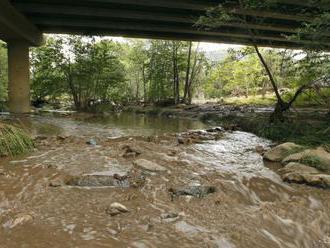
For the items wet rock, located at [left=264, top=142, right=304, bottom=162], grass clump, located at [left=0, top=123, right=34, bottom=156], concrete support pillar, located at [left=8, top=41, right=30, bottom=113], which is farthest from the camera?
concrete support pillar, located at [left=8, top=41, right=30, bottom=113]

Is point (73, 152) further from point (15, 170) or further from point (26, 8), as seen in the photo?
point (26, 8)

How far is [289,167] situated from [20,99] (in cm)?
1700

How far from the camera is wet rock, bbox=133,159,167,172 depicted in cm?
616

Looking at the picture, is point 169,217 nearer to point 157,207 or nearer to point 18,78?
point 157,207

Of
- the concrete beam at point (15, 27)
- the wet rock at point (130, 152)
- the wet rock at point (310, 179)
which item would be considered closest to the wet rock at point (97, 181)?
the wet rock at point (130, 152)

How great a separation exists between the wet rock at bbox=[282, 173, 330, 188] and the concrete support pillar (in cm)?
1703

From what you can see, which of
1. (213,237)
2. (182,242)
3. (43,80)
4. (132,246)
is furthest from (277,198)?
(43,80)

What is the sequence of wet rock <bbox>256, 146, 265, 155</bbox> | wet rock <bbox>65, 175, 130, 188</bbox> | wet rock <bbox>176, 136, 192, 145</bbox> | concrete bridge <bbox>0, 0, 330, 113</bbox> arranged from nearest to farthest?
wet rock <bbox>65, 175, 130, 188</bbox> → wet rock <bbox>256, 146, 265, 155</bbox> → wet rock <bbox>176, 136, 192, 145</bbox> → concrete bridge <bbox>0, 0, 330, 113</bbox>

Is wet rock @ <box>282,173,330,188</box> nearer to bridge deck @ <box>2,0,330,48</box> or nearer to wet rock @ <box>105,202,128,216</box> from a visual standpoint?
wet rock @ <box>105,202,128,216</box>

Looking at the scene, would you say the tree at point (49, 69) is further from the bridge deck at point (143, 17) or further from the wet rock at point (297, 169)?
the wet rock at point (297, 169)

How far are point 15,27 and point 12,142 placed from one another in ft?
38.7

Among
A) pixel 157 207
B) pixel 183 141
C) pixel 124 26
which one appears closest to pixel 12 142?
pixel 157 207

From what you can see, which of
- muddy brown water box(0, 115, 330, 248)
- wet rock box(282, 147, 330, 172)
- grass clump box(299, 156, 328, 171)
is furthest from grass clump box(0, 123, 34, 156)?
grass clump box(299, 156, 328, 171)

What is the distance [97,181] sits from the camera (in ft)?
17.8
